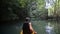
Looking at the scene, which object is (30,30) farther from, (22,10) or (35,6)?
(35,6)

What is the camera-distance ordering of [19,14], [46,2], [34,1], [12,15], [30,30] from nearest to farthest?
1. [30,30]
2. [12,15]
3. [19,14]
4. [34,1]
5. [46,2]

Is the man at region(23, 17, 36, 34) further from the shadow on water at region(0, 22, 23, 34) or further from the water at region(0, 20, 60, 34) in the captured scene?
the shadow on water at region(0, 22, 23, 34)

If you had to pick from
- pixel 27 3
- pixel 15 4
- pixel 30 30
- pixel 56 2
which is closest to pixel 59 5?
pixel 56 2

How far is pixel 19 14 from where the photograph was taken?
19.8m

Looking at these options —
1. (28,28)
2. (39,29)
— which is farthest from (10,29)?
(28,28)

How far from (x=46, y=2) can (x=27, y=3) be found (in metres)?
5.20

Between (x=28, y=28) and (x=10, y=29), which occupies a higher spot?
(x=28, y=28)

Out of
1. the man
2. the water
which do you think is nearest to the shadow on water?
the water

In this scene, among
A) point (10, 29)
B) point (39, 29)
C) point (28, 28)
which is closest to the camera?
point (28, 28)

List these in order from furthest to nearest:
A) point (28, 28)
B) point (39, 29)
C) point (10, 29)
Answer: point (10, 29), point (39, 29), point (28, 28)

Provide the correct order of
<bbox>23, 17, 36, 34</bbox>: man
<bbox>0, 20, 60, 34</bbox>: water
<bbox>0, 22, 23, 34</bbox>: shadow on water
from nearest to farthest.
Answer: <bbox>23, 17, 36, 34</bbox>: man → <bbox>0, 20, 60, 34</bbox>: water → <bbox>0, 22, 23, 34</bbox>: shadow on water

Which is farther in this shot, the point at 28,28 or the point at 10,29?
the point at 10,29

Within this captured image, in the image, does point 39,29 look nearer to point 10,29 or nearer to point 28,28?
point 10,29

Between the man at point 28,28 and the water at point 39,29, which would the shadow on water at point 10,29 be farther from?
the man at point 28,28
